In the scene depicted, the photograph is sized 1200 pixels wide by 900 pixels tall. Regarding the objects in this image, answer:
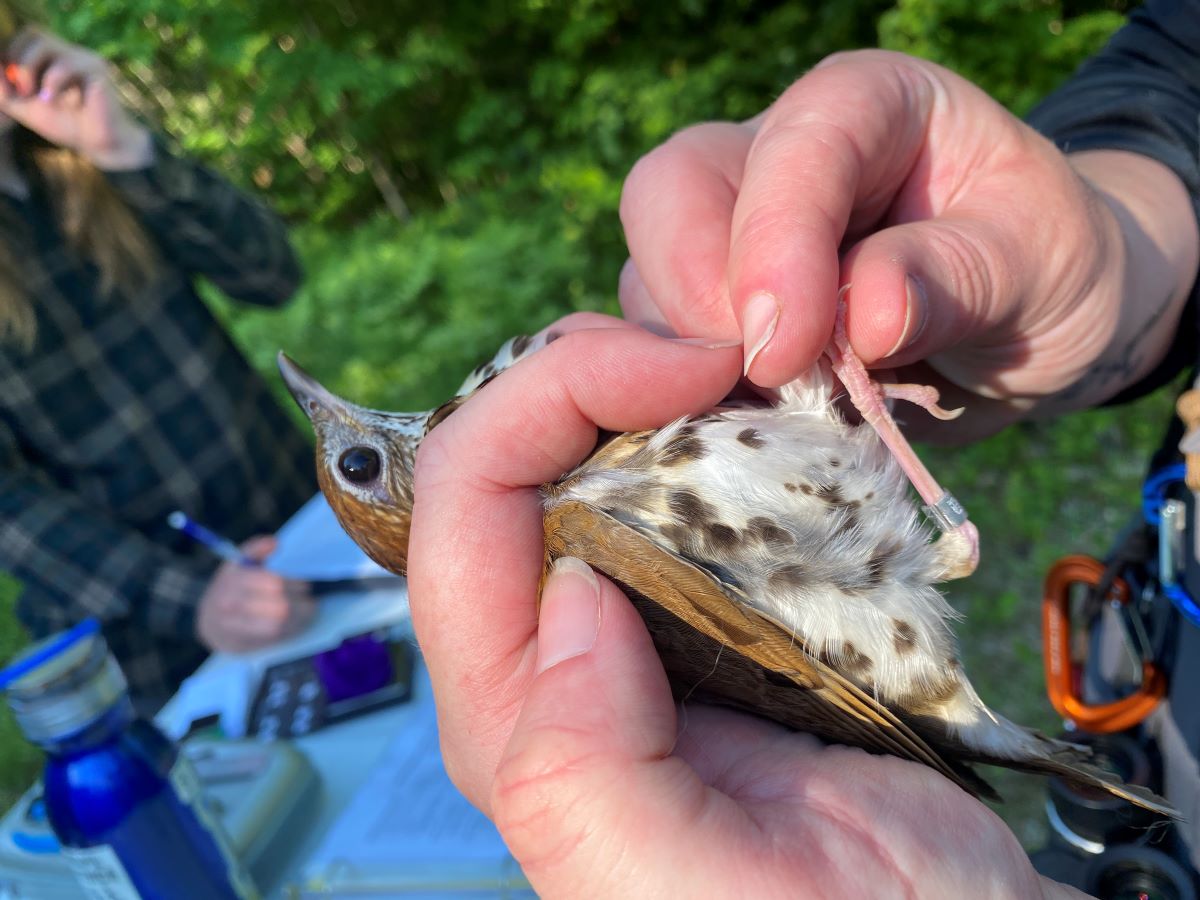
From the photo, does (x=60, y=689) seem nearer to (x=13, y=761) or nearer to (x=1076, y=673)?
(x=1076, y=673)

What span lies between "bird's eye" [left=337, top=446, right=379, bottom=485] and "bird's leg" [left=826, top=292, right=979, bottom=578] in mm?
1111

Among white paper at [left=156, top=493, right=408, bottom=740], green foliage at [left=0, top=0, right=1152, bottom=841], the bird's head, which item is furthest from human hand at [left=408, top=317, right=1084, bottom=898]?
green foliage at [left=0, top=0, right=1152, bottom=841]

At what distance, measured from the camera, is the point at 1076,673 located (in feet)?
7.12

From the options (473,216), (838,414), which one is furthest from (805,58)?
(838,414)

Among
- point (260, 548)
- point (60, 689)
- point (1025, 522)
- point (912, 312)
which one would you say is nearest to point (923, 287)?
point (912, 312)

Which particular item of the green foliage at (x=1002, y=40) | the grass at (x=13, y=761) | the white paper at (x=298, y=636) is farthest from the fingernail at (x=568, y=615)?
the green foliage at (x=1002, y=40)

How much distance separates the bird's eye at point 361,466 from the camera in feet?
6.59

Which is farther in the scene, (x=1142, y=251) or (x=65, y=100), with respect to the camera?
(x=65, y=100)

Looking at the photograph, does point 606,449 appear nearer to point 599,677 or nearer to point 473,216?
point 599,677

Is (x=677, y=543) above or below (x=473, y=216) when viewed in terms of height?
above

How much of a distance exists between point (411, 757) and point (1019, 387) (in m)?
1.87

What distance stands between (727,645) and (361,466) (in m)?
1.04

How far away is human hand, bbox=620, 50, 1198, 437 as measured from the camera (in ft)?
4.79

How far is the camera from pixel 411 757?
2.19m
